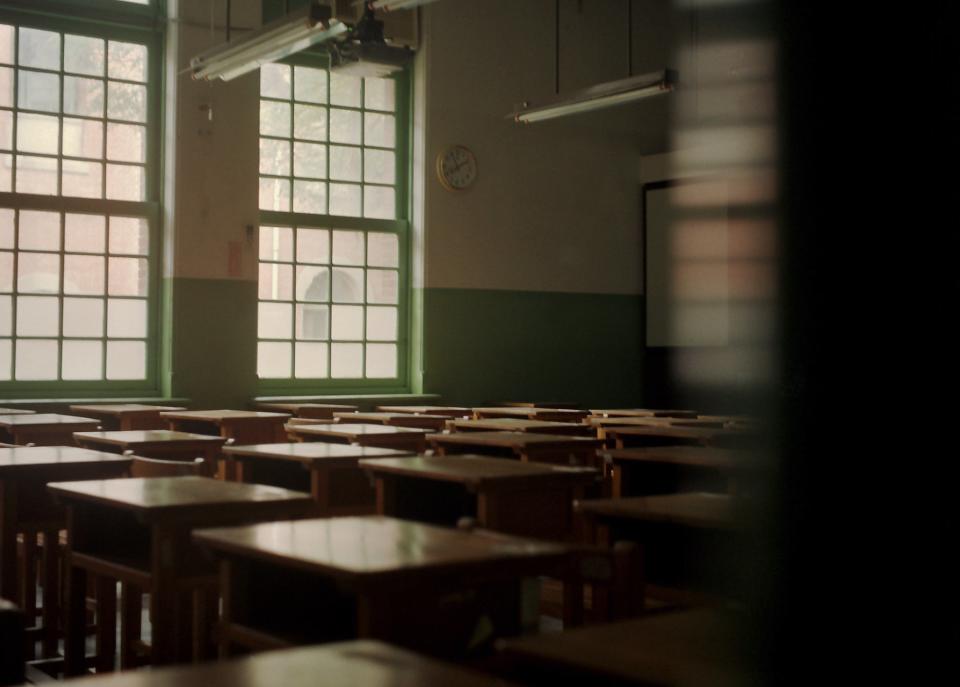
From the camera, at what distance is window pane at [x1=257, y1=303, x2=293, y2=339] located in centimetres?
909

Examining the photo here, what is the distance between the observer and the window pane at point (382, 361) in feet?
31.7

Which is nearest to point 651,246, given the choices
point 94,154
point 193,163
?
point 193,163

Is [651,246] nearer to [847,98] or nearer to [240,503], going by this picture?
[240,503]

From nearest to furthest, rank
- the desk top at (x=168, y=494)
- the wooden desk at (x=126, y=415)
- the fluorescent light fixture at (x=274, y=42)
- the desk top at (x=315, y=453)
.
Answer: the desk top at (x=168, y=494), the desk top at (x=315, y=453), the fluorescent light fixture at (x=274, y=42), the wooden desk at (x=126, y=415)

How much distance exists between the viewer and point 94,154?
8430mm

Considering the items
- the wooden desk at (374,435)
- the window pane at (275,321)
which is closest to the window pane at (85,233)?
the window pane at (275,321)

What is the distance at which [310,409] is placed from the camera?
8188 mm

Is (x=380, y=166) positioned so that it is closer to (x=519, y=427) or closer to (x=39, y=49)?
(x=39, y=49)

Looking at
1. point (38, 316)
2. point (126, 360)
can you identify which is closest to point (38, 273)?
point (38, 316)

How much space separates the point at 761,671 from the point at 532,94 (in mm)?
9572

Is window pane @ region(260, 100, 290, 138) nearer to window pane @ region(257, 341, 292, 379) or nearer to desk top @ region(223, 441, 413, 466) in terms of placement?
window pane @ region(257, 341, 292, 379)

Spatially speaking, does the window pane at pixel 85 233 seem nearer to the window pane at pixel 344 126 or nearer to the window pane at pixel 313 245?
the window pane at pixel 313 245

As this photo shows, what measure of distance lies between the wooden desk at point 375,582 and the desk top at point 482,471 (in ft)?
3.81

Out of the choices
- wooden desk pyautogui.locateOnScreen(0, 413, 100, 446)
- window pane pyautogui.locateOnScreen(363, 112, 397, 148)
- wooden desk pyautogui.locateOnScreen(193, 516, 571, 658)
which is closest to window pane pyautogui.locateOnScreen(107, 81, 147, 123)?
window pane pyautogui.locateOnScreen(363, 112, 397, 148)
